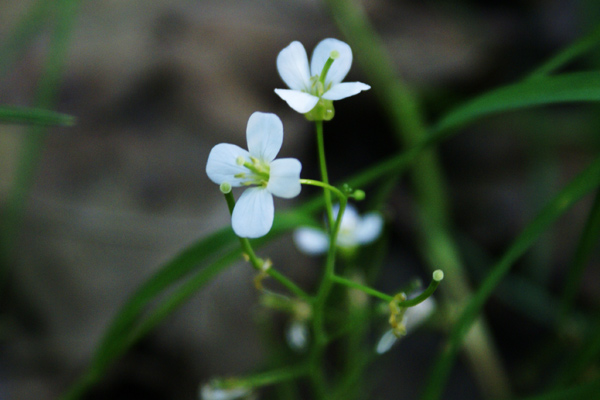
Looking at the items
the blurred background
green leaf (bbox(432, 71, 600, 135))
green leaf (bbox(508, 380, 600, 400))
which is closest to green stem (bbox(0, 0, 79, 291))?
the blurred background

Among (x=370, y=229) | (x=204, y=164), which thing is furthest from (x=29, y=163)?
(x=370, y=229)

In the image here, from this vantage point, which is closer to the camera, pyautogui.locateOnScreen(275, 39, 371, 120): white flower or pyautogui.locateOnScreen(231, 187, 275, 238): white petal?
pyautogui.locateOnScreen(231, 187, 275, 238): white petal

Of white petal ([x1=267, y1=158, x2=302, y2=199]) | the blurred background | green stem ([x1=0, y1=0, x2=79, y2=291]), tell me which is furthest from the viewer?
the blurred background

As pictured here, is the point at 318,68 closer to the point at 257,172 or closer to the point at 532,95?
the point at 257,172

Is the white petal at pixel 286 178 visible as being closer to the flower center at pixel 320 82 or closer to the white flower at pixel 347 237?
the flower center at pixel 320 82

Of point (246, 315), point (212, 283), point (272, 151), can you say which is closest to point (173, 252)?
point (212, 283)

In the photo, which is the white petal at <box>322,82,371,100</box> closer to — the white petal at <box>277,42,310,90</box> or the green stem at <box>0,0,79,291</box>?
the white petal at <box>277,42,310,90</box>
